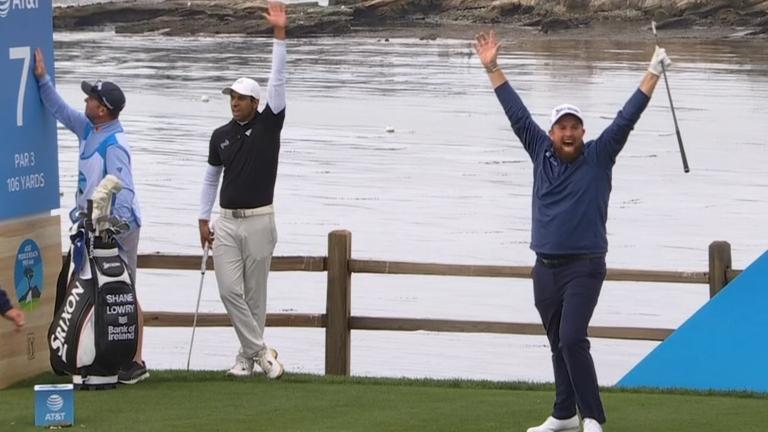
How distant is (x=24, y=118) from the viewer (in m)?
9.84

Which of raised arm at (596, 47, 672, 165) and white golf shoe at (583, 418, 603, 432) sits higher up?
raised arm at (596, 47, 672, 165)

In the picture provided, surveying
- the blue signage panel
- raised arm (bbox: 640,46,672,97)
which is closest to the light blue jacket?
the blue signage panel

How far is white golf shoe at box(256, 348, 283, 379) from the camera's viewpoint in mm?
9859

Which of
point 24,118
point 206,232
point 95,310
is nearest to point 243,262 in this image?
point 206,232

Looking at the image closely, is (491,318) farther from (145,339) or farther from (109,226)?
(109,226)

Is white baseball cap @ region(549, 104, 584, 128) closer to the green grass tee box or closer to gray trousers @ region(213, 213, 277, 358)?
the green grass tee box

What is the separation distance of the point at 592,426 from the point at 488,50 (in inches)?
75.9

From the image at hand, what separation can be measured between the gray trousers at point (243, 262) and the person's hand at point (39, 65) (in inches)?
52.5

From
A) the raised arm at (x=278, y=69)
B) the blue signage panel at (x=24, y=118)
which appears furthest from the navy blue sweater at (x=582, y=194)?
the blue signage panel at (x=24, y=118)

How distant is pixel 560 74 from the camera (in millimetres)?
45031

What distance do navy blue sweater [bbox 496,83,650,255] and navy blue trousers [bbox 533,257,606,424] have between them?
0.31ft

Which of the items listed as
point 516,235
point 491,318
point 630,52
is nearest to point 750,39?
point 630,52

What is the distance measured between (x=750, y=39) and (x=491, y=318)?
47.2m

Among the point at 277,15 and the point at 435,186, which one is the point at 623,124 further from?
the point at 435,186
